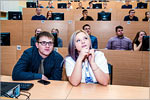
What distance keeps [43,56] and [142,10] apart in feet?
17.3

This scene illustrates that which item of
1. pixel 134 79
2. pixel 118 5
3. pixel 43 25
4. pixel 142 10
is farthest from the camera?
pixel 118 5

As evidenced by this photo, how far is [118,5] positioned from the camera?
755 cm

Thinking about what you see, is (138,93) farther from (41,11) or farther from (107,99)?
(41,11)

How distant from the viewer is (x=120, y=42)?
3811mm

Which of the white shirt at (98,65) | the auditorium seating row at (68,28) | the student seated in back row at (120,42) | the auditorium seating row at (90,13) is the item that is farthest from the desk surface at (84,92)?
the auditorium seating row at (90,13)

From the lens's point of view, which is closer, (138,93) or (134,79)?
(138,93)

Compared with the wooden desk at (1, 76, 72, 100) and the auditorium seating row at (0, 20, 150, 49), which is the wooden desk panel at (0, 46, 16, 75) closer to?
the wooden desk at (1, 76, 72, 100)

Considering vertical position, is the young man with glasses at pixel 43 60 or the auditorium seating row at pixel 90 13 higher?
the auditorium seating row at pixel 90 13

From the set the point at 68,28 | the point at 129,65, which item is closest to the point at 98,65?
the point at 129,65

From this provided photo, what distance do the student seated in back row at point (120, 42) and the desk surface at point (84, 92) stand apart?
258cm

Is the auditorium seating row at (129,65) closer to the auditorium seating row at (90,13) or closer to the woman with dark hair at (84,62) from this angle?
the woman with dark hair at (84,62)

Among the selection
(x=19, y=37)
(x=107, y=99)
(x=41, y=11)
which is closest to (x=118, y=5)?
(x=41, y=11)

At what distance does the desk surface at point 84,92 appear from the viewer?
3.69 ft

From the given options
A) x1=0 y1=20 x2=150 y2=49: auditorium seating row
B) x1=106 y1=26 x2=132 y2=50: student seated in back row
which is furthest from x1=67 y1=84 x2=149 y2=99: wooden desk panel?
x1=0 y1=20 x2=150 y2=49: auditorium seating row
